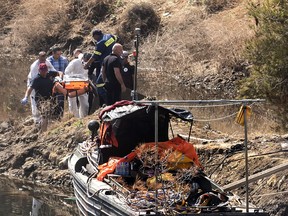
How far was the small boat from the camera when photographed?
11414 mm

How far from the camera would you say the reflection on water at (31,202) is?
15.8 metres

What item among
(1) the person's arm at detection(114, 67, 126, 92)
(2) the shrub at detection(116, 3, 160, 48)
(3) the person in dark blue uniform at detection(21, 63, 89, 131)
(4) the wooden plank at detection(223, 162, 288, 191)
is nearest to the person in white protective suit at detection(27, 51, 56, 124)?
(3) the person in dark blue uniform at detection(21, 63, 89, 131)

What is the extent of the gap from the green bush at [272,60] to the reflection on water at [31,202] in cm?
531

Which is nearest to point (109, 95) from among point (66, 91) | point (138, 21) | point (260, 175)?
point (66, 91)

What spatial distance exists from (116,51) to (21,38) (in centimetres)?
2318

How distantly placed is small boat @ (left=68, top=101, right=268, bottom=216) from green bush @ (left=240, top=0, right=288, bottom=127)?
16.8 ft

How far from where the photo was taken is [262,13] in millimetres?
19984

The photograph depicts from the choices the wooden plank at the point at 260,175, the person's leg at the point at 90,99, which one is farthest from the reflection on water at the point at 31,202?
the wooden plank at the point at 260,175

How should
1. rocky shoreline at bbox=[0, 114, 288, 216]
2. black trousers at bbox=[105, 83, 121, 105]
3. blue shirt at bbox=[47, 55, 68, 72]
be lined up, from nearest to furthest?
rocky shoreline at bbox=[0, 114, 288, 216] < black trousers at bbox=[105, 83, 121, 105] < blue shirt at bbox=[47, 55, 68, 72]

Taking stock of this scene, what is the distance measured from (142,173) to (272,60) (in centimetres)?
761

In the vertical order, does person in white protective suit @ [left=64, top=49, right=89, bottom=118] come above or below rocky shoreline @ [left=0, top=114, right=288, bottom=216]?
above

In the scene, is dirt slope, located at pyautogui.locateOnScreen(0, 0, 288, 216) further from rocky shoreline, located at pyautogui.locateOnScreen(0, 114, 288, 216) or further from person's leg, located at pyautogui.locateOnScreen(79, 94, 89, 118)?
person's leg, located at pyautogui.locateOnScreen(79, 94, 89, 118)

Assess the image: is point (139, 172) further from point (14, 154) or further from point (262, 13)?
point (262, 13)

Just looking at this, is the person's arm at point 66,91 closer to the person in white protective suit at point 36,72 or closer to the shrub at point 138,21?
the person in white protective suit at point 36,72
